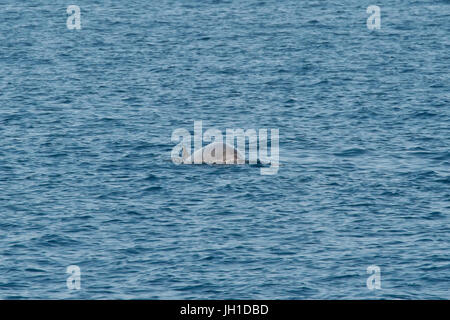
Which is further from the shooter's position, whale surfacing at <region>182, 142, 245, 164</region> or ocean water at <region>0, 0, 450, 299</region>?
whale surfacing at <region>182, 142, 245, 164</region>

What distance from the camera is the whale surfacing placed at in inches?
2643

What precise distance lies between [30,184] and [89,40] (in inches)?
2153

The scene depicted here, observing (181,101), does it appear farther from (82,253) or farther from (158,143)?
(82,253)

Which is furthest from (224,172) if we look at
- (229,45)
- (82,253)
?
(229,45)

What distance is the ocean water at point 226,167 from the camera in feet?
159

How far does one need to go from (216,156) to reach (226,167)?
1253 millimetres

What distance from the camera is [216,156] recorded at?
67.2 m

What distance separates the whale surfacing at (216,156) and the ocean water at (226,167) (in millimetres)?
889

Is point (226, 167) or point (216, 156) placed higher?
point (216, 156)

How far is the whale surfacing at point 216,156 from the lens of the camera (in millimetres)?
67125

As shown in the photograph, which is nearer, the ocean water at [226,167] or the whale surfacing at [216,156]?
the ocean water at [226,167]

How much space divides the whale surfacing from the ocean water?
2.92 feet

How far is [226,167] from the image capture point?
2616 inches

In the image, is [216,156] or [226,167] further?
[216,156]
